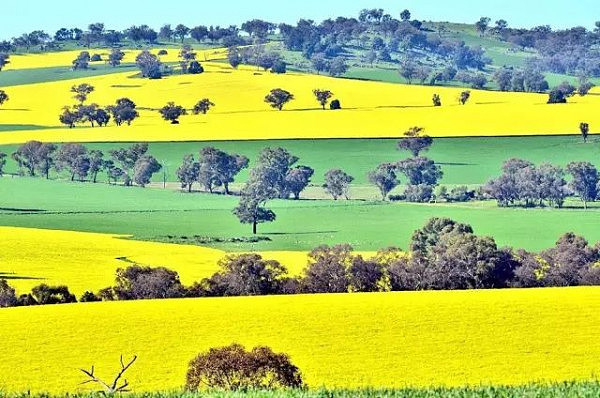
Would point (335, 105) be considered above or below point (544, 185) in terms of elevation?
above

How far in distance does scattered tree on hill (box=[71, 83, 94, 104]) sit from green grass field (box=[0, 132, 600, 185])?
36.7 meters

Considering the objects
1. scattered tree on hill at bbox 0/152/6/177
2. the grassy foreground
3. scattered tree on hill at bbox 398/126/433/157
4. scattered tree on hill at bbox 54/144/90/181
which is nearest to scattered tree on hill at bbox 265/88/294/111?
scattered tree on hill at bbox 398/126/433/157

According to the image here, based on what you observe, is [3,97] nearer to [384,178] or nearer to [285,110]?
[285,110]

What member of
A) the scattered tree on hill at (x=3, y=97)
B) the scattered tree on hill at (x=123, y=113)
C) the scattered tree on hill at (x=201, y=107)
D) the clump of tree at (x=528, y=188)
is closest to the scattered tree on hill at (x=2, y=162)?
the scattered tree on hill at (x=123, y=113)

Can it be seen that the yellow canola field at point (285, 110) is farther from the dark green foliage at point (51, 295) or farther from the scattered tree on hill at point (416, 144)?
the dark green foliage at point (51, 295)

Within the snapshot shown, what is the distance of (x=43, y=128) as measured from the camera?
474ft

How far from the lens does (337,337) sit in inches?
1479

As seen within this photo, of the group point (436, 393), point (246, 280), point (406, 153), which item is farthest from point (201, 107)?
point (436, 393)

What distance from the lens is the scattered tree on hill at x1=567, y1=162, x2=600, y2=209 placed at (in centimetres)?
10231

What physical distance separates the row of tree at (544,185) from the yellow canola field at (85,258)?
30.3 meters

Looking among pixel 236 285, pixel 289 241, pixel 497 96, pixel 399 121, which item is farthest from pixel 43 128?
pixel 236 285

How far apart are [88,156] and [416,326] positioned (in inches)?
3276

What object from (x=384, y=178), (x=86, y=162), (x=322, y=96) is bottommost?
(x=384, y=178)

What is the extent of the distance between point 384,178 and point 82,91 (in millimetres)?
65118
